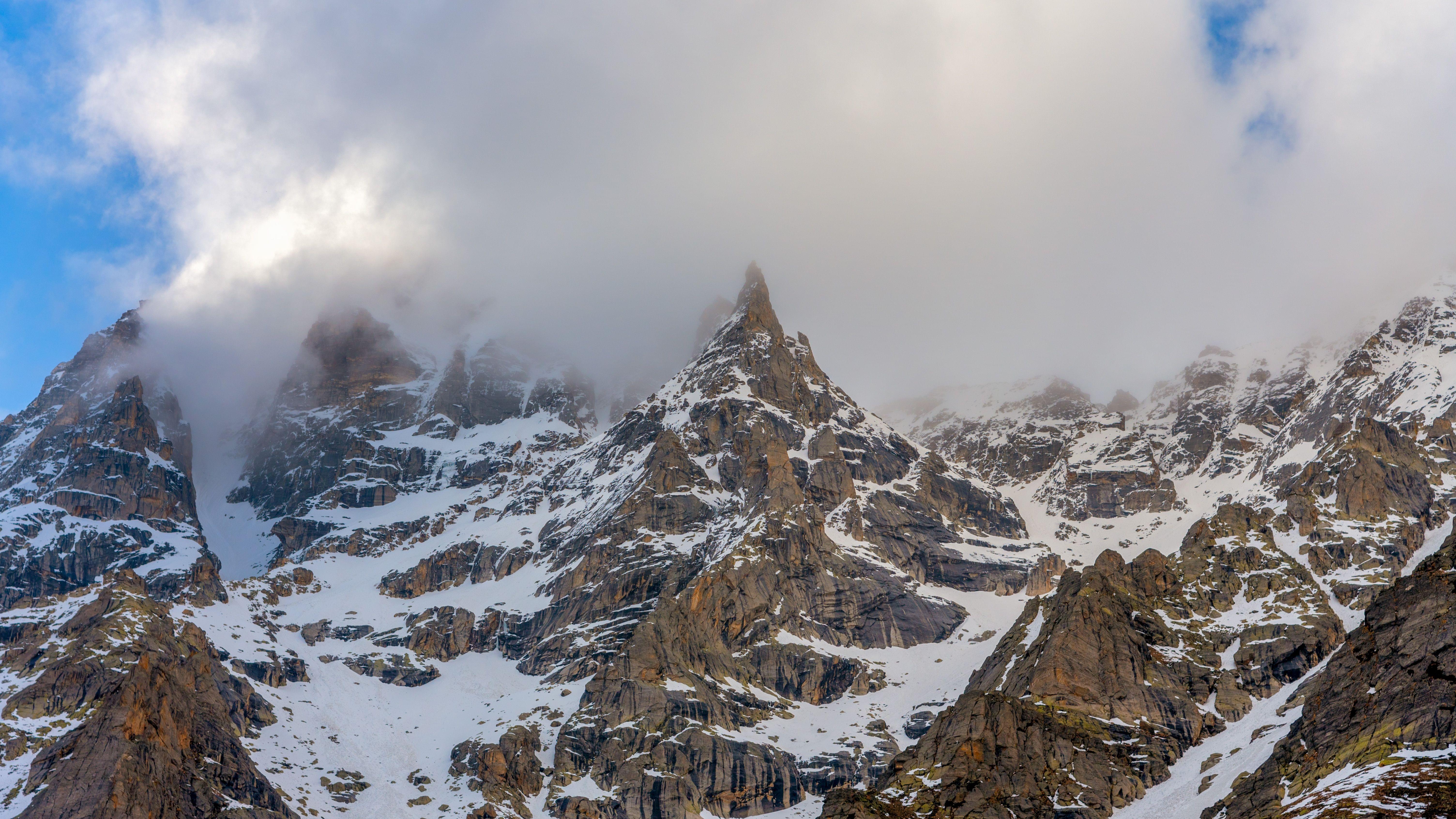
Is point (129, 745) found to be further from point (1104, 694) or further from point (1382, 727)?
point (1382, 727)

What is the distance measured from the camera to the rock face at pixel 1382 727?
98.6m

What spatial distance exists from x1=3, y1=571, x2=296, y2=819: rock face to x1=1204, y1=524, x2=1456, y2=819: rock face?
427 feet

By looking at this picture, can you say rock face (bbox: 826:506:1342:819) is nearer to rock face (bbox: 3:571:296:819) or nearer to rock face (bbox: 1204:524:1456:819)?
rock face (bbox: 1204:524:1456:819)

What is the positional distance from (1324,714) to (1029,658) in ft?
198

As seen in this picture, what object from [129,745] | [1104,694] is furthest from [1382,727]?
[129,745]

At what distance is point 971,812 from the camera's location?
136 m

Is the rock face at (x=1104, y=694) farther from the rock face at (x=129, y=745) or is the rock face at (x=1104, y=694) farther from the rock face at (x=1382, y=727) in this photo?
the rock face at (x=129, y=745)

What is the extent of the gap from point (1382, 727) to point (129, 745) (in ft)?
487

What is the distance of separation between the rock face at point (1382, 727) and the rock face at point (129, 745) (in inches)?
5122

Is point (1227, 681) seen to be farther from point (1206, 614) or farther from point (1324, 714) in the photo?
point (1324, 714)

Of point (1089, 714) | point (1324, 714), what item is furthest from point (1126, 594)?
point (1324, 714)

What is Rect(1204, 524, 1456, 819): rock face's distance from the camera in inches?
3883

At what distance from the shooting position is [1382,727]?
366ft

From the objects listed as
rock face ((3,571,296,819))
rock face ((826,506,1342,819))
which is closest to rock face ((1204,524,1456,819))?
rock face ((826,506,1342,819))
